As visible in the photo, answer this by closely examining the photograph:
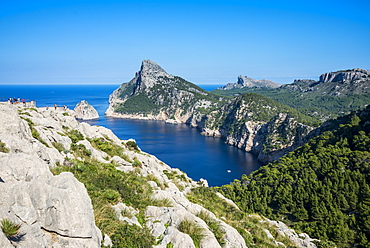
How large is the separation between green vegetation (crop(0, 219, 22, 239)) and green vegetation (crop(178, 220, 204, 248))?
247 inches

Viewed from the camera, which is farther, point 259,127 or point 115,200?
point 259,127

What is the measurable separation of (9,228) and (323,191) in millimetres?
46287

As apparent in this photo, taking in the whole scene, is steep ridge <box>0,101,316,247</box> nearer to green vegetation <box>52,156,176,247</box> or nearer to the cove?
green vegetation <box>52,156,176,247</box>

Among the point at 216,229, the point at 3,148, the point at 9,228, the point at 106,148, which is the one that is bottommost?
the point at 216,229

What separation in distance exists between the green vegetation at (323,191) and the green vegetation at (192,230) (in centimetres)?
2686

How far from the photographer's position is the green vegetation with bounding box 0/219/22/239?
5188 mm

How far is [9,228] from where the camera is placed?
17.1 ft

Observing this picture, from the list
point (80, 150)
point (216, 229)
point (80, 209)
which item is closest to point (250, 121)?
point (80, 150)

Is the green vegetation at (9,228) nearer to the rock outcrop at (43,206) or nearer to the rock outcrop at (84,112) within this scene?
the rock outcrop at (43,206)

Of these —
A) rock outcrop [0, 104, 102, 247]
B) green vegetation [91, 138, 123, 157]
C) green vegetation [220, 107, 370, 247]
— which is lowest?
green vegetation [220, 107, 370, 247]

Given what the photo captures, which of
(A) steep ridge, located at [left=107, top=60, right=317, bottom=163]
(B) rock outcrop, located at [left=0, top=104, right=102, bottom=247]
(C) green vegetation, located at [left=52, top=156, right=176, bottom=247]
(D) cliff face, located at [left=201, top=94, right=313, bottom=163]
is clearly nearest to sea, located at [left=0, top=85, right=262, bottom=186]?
(D) cliff face, located at [left=201, top=94, right=313, bottom=163]

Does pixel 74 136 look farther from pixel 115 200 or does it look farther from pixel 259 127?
pixel 259 127

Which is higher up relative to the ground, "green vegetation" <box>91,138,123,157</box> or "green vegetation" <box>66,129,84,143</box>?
"green vegetation" <box>66,129,84,143</box>

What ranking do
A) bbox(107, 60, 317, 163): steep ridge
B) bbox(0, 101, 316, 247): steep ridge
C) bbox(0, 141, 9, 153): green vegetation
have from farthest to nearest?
bbox(107, 60, 317, 163): steep ridge → bbox(0, 141, 9, 153): green vegetation → bbox(0, 101, 316, 247): steep ridge
